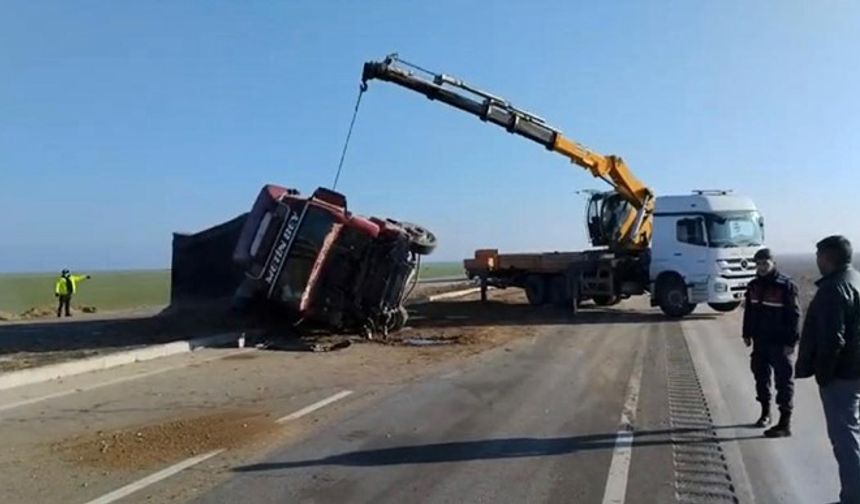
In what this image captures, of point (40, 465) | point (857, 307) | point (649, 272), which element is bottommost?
point (40, 465)

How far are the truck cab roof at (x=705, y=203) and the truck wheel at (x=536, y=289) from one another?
186 inches

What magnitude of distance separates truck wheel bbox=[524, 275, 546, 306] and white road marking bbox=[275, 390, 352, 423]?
50.1 ft

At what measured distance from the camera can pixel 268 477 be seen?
6.14 m

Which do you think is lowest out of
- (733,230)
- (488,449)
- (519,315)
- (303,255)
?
(488,449)

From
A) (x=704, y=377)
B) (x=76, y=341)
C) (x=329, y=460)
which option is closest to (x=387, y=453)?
(x=329, y=460)

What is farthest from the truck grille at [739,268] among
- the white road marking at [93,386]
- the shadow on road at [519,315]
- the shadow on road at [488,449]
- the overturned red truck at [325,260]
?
the shadow on road at [488,449]

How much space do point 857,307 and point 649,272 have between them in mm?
16666

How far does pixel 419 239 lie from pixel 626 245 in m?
8.84

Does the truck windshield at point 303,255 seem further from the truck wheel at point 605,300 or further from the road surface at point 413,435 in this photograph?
the truck wheel at point 605,300

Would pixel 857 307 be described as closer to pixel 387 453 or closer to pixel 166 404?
pixel 387 453

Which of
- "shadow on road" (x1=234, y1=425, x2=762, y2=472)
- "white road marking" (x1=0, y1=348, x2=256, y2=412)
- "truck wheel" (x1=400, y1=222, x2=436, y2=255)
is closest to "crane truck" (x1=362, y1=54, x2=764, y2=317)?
"truck wheel" (x1=400, y1=222, x2=436, y2=255)

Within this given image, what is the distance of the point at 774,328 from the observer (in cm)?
743

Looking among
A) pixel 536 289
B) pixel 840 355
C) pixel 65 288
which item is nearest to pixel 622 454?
pixel 840 355

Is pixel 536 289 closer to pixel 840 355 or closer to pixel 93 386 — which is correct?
pixel 93 386
